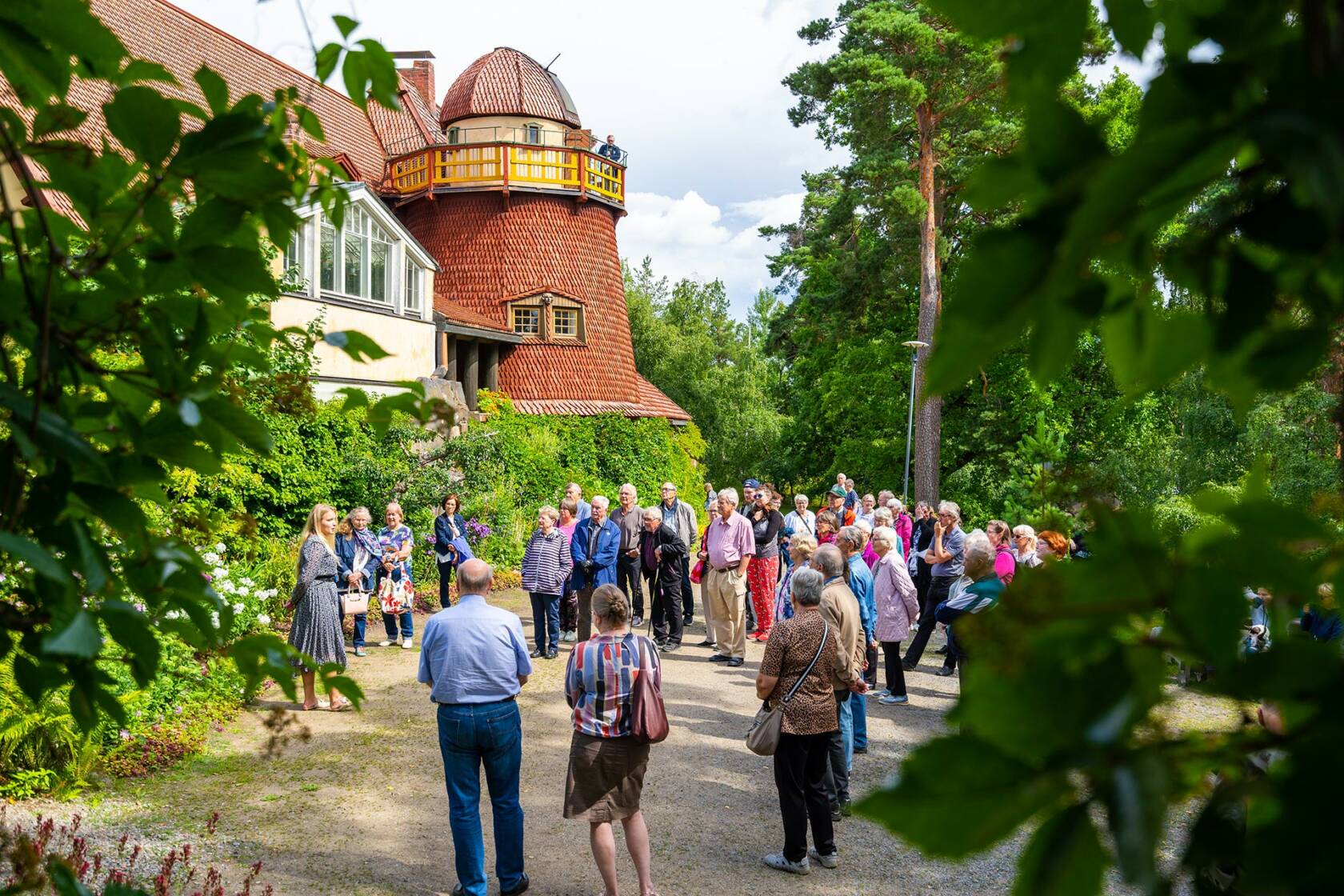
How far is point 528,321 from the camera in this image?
29562 mm

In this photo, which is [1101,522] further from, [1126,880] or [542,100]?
[542,100]

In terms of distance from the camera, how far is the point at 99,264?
1.21 m

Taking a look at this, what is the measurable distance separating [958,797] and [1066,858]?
0.06 meters

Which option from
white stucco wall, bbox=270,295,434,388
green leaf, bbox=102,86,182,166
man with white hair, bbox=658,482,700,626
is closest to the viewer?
green leaf, bbox=102,86,182,166

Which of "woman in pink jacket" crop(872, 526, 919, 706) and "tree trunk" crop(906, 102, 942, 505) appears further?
"tree trunk" crop(906, 102, 942, 505)

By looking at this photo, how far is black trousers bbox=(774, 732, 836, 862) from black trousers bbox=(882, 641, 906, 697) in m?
3.84

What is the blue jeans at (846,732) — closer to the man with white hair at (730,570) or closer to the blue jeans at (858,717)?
the blue jeans at (858,717)

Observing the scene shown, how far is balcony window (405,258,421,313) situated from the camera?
23.3 meters

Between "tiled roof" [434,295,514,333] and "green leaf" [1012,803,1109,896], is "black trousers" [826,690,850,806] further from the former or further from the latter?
"tiled roof" [434,295,514,333]

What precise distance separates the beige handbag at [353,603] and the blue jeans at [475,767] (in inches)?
210

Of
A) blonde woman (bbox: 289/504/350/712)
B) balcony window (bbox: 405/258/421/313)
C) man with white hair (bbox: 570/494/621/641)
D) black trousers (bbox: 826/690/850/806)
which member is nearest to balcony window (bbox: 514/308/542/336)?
balcony window (bbox: 405/258/421/313)

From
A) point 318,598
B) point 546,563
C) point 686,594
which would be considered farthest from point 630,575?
point 318,598

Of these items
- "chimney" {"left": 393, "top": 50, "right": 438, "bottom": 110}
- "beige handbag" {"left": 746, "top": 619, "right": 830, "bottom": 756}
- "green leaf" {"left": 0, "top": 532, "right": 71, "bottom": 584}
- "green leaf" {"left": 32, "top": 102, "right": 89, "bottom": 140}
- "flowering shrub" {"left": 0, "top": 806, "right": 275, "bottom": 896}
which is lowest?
"flowering shrub" {"left": 0, "top": 806, "right": 275, "bottom": 896}

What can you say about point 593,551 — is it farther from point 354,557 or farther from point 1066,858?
point 1066,858
